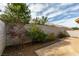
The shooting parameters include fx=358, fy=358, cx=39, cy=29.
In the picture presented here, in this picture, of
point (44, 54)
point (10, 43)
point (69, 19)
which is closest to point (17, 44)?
point (10, 43)

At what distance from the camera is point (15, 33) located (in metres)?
4.00

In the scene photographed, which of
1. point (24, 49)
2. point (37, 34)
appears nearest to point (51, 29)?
point (37, 34)

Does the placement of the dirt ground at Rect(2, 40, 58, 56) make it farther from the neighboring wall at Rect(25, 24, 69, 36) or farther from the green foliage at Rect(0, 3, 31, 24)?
the green foliage at Rect(0, 3, 31, 24)

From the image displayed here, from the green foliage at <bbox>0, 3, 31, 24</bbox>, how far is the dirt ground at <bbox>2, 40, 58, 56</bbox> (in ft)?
0.92

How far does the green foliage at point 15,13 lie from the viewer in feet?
13.1

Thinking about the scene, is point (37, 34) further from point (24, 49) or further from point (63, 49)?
point (63, 49)

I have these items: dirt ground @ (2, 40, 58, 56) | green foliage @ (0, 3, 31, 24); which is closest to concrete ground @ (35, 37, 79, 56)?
dirt ground @ (2, 40, 58, 56)

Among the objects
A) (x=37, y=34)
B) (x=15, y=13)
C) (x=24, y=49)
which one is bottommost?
(x=24, y=49)

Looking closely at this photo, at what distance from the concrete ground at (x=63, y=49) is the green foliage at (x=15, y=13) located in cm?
39

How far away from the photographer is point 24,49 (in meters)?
4.01

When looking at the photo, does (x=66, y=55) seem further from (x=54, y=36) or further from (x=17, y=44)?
(x=17, y=44)

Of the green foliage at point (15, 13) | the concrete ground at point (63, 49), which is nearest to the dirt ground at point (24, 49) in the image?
the concrete ground at point (63, 49)

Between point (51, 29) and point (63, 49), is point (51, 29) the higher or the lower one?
the higher one

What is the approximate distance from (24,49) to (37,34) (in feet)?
0.73
